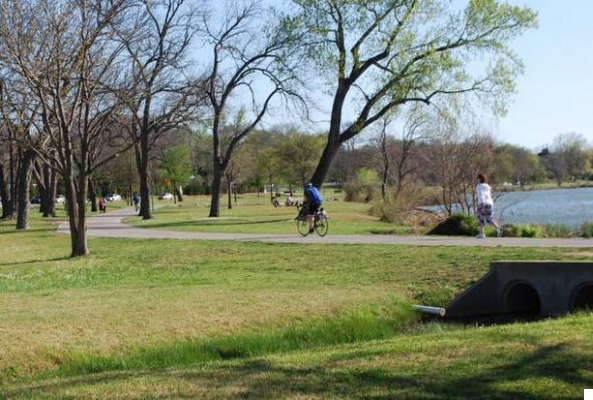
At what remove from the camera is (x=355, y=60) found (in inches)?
1462

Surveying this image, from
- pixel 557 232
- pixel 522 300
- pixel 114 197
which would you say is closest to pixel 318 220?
pixel 557 232

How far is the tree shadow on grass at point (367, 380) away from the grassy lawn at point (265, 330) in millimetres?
20

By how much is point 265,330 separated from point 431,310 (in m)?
3.71

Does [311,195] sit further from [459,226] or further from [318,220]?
[459,226]

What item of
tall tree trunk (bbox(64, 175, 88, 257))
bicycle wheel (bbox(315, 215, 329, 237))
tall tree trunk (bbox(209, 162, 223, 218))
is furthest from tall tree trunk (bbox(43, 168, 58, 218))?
bicycle wheel (bbox(315, 215, 329, 237))

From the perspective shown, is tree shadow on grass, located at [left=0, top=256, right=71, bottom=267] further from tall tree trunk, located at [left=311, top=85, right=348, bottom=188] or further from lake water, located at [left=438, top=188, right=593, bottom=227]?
lake water, located at [left=438, top=188, right=593, bottom=227]

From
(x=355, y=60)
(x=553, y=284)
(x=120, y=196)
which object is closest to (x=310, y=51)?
(x=355, y=60)

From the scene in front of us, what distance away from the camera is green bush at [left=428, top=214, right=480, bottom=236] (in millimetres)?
25727

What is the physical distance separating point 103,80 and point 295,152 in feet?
221

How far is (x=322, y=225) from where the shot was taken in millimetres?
26562

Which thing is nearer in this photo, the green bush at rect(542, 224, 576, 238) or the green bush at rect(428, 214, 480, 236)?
the green bush at rect(542, 224, 576, 238)

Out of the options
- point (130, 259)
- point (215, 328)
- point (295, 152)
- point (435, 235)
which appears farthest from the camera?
point (295, 152)

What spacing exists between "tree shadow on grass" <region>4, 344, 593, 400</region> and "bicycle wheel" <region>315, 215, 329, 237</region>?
715 inches

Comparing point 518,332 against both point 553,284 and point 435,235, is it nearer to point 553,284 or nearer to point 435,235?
point 553,284
